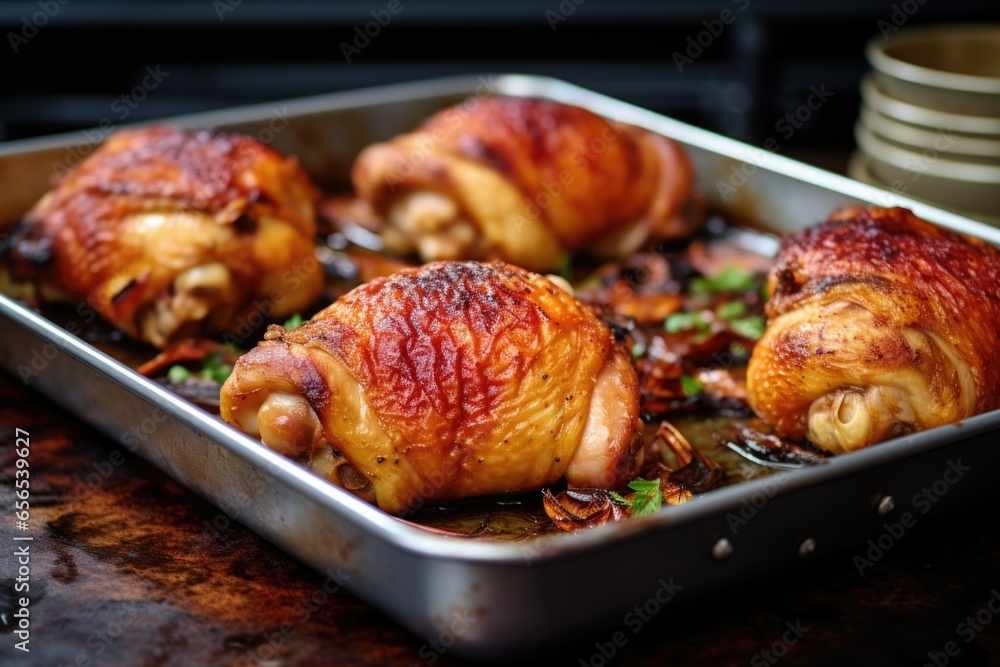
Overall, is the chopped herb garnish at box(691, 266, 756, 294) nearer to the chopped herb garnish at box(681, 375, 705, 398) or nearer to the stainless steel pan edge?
the chopped herb garnish at box(681, 375, 705, 398)

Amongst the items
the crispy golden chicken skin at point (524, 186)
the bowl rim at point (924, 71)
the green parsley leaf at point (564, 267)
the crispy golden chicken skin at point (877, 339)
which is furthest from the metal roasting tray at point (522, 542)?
the bowl rim at point (924, 71)

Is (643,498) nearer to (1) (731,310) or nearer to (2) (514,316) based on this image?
(2) (514,316)

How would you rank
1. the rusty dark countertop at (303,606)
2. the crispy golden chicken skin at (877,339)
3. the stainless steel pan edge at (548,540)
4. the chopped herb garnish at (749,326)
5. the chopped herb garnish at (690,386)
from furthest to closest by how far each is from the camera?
the chopped herb garnish at (749,326) < the chopped herb garnish at (690,386) < the crispy golden chicken skin at (877,339) < the rusty dark countertop at (303,606) < the stainless steel pan edge at (548,540)

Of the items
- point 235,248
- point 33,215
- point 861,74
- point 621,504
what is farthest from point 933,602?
point 861,74

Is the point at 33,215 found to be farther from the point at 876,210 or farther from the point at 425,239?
the point at 876,210

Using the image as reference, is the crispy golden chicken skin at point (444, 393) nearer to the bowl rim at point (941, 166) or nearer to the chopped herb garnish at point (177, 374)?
the chopped herb garnish at point (177, 374)

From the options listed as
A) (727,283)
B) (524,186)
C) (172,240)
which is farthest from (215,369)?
(727,283)
